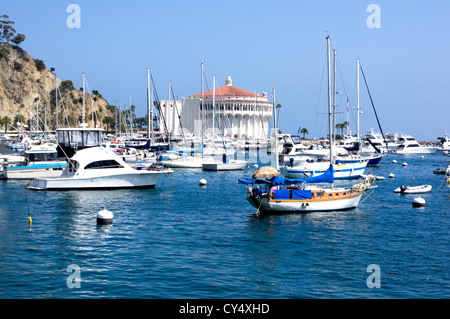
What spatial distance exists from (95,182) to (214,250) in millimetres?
24348

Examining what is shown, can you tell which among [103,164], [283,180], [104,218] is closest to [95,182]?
[103,164]

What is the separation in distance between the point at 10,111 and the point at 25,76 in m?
14.6

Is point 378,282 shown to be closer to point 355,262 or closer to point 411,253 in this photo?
point 355,262

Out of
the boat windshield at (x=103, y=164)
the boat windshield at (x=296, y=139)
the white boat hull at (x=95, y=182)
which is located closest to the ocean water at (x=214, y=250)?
the white boat hull at (x=95, y=182)

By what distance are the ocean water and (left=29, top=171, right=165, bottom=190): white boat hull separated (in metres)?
3.52

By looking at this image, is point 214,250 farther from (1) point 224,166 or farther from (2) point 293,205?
(1) point 224,166

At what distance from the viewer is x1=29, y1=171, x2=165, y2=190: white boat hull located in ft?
164

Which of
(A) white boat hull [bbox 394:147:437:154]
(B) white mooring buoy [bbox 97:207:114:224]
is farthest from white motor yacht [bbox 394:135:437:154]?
(B) white mooring buoy [bbox 97:207:114:224]

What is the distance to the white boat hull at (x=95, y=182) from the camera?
1970 inches

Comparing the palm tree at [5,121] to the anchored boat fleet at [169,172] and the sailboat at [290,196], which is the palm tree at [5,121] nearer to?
the anchored boat fleet at [169,172]

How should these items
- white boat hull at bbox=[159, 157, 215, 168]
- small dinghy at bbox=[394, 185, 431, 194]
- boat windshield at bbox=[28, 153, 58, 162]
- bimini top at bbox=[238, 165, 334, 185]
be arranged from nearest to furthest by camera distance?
bimini top at bbox=[238, 165, 334, 185], small dinghy at bbox=[394, 185, 431, 194], boat windshield at bbox=[28, 153, 58, 162], white boat hull at bbox=[159, 157, 215, 168]

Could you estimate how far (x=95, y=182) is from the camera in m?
50.2

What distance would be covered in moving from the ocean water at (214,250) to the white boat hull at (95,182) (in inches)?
139

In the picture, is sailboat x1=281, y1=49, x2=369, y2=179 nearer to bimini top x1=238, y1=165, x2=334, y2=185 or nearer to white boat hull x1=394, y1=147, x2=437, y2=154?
bimini top x1=238, y1=165, x2=334, y2=185
